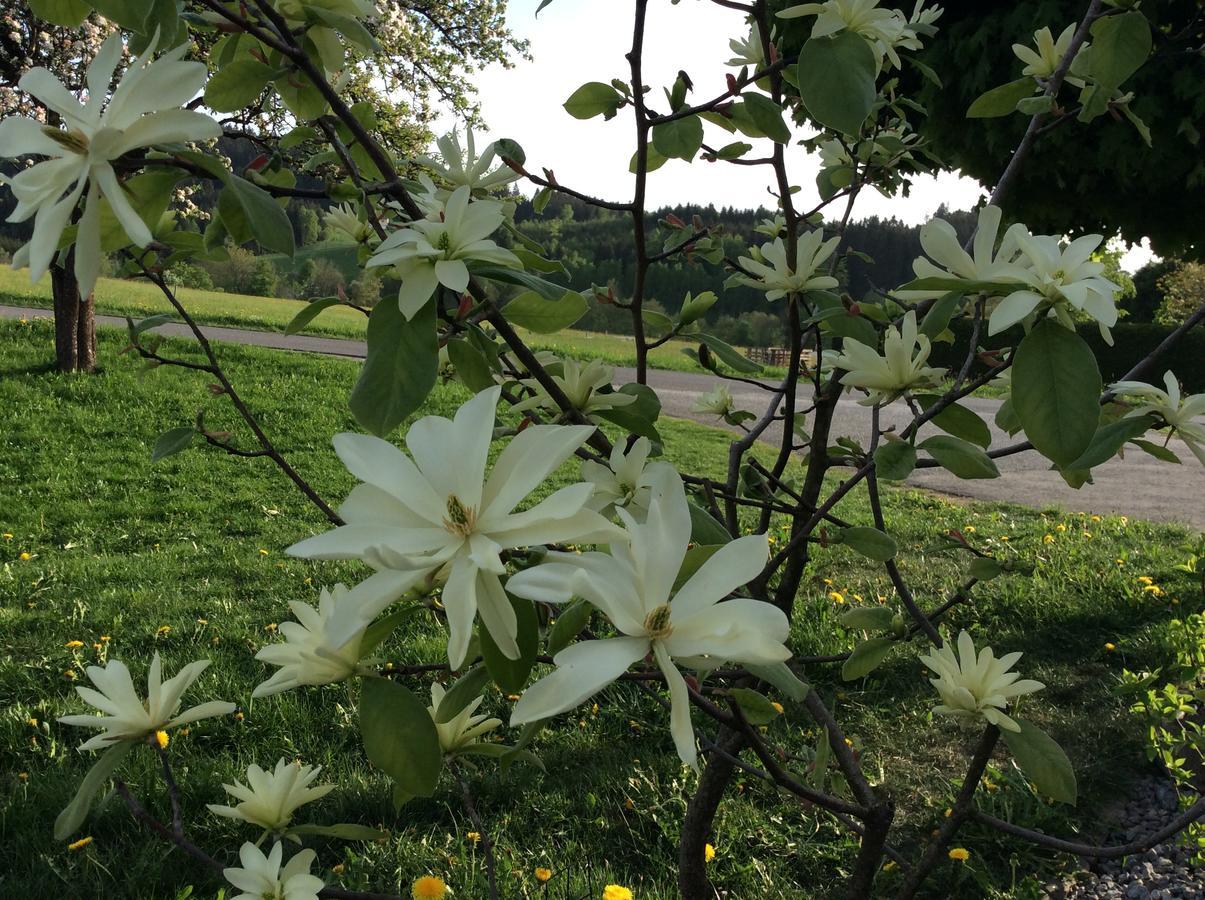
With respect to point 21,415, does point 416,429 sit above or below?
above

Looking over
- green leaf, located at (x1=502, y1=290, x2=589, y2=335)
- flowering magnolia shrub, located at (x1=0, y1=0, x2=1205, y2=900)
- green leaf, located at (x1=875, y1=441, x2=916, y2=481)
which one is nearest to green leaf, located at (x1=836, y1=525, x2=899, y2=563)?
flowering magnolia shrub, located at (x1=0, y1=0, x2=1205, y2=900)

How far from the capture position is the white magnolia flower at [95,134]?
1.74 feet

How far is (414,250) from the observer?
64 cm

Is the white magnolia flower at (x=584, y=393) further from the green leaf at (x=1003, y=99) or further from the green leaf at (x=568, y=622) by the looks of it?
the green leaf at (x=1003, y=99)

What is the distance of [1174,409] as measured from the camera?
872mm

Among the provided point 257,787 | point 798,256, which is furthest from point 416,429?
point 798,256

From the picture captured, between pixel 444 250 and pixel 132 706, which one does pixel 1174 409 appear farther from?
pixel 132 706

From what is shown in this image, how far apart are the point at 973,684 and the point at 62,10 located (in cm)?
121

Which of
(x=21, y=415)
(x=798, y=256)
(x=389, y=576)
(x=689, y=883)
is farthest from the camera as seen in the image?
(x=21, y=415)

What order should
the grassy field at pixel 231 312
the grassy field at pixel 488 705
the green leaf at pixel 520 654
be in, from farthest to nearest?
the grassy field at pixel 231 312, the grassy field at pixel 488 705, the green leaf at pixel 520 654

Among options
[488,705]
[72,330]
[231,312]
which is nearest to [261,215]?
[488,705]

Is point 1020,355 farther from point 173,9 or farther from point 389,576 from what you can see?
point 173,9

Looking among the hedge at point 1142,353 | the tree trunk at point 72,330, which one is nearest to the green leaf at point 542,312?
the tree trunk at point 72,330

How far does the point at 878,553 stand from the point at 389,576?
2.28ft
